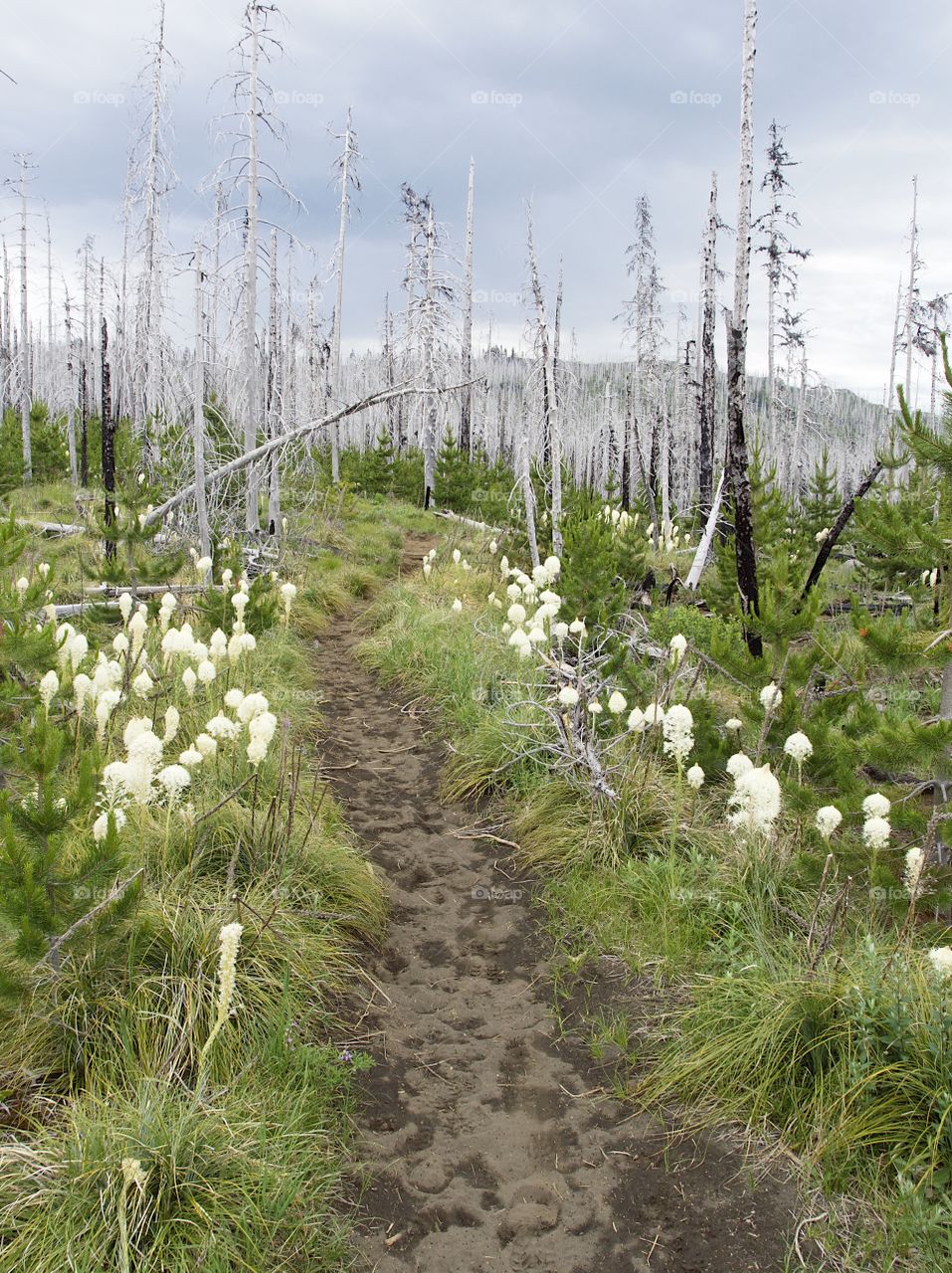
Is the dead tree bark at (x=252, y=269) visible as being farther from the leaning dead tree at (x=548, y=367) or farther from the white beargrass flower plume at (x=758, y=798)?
the white beargrass flower plume at (x=758, y=798)

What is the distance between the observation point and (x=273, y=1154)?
96.4 inches

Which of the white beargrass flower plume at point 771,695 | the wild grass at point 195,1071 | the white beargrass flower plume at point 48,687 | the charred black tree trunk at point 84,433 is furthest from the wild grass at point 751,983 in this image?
the charred black tree trunk at point 84,433

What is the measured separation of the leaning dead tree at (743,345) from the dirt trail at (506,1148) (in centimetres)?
462

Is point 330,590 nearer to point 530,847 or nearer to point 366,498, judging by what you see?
point 530,847

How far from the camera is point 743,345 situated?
7629 mm

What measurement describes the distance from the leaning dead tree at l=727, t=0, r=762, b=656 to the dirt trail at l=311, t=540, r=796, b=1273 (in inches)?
182

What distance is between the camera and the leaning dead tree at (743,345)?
24.9 ft

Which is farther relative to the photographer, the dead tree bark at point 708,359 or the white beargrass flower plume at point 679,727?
the dead tree bark at point 708,359

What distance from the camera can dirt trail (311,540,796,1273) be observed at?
2.42 meters

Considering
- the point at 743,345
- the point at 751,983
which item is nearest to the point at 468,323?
the point at 743,345

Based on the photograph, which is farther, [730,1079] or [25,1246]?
[730,1079]

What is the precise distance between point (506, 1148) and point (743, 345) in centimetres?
703

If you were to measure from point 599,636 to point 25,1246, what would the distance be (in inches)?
229

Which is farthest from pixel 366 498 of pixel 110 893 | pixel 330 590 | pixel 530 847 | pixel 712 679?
pixel 110 893
